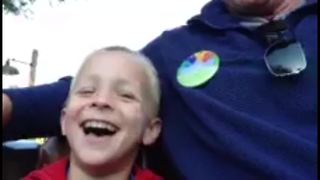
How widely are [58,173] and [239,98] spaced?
0.45m

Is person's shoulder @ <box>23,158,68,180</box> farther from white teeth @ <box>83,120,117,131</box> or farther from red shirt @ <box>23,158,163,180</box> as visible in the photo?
white teeth @ <box>83,120,117,131</box>

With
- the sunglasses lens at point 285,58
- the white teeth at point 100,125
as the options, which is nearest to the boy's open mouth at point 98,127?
the white teeth at point 100,125

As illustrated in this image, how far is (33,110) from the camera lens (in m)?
1.58

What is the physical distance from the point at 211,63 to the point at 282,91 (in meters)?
0.19

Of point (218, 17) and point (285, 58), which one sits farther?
point (218, 17)

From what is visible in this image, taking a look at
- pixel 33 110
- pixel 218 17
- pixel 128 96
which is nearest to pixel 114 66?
pixel 128 96

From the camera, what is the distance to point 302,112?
1552 mm

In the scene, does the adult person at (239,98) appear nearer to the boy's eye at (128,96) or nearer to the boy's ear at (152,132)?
the boy's ear at (152,132)

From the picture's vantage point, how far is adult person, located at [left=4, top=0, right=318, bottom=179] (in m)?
1.52

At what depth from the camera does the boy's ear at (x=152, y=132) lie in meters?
1.58

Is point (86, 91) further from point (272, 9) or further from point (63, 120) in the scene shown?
point (272, 9)

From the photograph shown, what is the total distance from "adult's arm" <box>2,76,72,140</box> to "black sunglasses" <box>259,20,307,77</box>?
0.49 metres

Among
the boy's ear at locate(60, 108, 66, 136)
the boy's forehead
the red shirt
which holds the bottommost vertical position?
the red shirt

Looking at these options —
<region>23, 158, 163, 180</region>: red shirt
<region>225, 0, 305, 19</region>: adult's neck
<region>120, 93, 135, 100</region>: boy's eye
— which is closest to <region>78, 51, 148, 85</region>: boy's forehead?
<region>120, 93, 135, 100</region>: boy's eye
